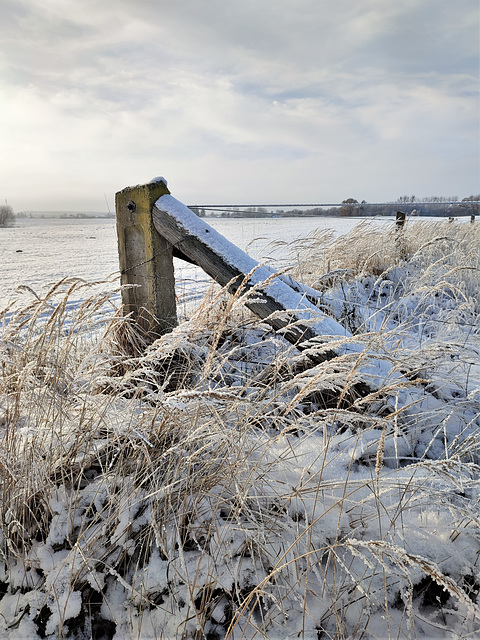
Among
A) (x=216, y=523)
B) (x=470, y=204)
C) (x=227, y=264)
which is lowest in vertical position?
(x=216, y=523)

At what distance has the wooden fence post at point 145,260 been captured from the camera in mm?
2295

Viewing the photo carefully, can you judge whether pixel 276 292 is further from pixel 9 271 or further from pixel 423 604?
pixel 9 271

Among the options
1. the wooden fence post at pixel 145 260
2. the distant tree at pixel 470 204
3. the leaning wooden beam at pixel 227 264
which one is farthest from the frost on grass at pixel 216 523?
the distant tree at pixel 470 204

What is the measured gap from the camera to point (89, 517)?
1.35 metres

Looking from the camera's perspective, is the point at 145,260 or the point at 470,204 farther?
the point at 470,204

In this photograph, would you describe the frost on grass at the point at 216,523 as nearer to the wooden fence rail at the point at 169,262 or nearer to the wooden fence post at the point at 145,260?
the wooden fence rail at the point at 169,262

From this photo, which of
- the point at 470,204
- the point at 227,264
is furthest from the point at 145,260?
the point at 470,204

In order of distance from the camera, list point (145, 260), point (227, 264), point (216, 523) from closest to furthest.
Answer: point (216, 523), point (227, 264), point (145, 260)

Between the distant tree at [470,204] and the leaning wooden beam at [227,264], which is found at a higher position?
the distant tree at [470,204]

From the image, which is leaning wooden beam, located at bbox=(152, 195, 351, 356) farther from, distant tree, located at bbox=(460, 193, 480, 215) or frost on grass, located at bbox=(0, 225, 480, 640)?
distant tree, located at bbox=(460, 193, 480, 215)

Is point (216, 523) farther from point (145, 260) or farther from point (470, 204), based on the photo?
point (470, 204)

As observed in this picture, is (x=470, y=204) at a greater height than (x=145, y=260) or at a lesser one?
greater

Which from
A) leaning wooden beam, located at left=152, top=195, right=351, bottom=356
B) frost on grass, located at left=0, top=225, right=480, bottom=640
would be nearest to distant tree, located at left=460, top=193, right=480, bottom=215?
leaning wooden beam, located at left=152, top=195, right=351, bottom=356

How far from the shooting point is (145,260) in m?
2.35
